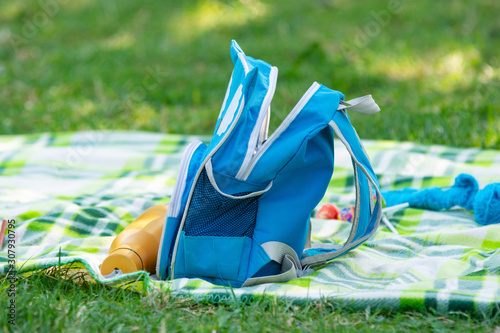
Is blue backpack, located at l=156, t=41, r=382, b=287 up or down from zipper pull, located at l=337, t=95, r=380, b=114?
down

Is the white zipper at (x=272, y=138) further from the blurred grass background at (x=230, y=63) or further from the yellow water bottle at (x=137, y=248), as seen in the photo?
the blurred grass background at (x=230, y=63)

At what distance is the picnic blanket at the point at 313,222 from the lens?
1.50 meters

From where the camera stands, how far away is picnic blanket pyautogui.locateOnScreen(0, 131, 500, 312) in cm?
150

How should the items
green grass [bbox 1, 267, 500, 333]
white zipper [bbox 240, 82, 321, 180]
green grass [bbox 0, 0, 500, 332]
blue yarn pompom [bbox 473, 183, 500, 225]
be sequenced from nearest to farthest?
green grass [bbox 1, 267, 500, 333], green grass [bbox 0, 0, 500, 332], white zipper [bbox 240, 82, 321, 180], blue yarn pompom [bbox 473, 183, 500, 225]

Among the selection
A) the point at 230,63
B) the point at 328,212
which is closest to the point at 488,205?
the point at 328,212

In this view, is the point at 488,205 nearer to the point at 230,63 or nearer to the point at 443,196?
the point at 443,196

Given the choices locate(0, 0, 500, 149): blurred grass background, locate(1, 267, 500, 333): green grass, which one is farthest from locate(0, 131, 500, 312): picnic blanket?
locate(0, 0, 500, 149): blurred grass background

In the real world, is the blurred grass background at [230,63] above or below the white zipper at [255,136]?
above

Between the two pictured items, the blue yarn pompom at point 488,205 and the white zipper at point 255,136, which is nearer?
the white zipper at point 255,136

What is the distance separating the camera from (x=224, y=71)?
4.84m

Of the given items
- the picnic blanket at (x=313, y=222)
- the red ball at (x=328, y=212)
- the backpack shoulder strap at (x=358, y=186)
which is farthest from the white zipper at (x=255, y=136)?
the red ball at (x=328, y=212)

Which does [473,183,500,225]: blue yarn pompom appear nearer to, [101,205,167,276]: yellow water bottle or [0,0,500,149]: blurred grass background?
[0,0,500,149]: blurred grass background

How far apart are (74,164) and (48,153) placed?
0.56 feet

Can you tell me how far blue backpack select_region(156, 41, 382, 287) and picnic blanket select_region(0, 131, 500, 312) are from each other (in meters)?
0.09
